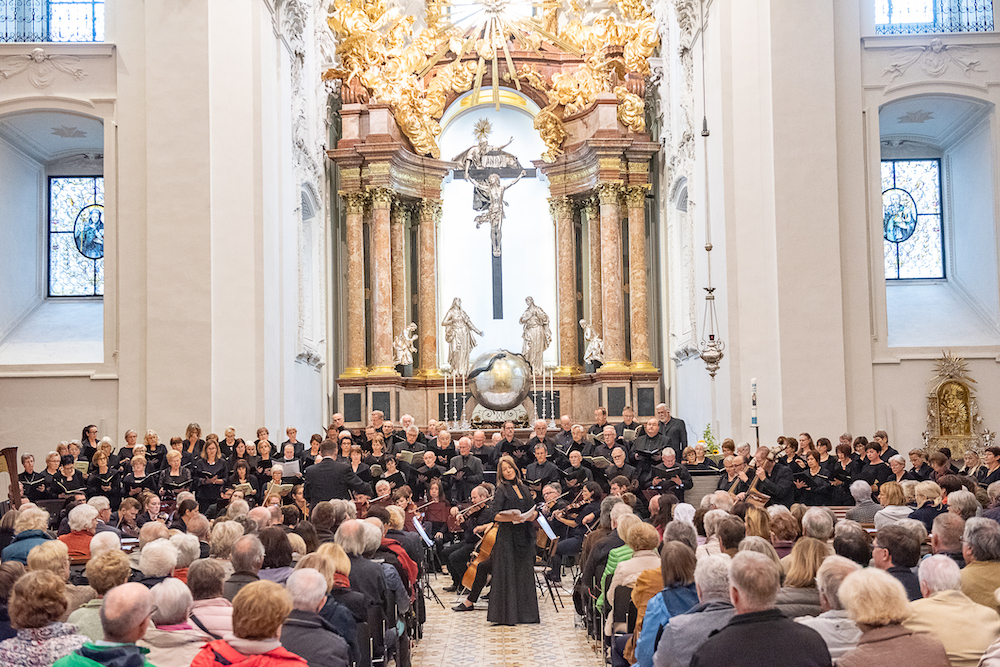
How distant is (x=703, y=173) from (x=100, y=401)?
10202 millimetres

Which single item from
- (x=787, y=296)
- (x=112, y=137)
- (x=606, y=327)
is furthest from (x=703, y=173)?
(x=112, y=137)

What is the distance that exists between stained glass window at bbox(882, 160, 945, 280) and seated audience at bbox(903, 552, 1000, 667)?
14.9 meters

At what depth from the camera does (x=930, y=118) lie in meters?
18.1

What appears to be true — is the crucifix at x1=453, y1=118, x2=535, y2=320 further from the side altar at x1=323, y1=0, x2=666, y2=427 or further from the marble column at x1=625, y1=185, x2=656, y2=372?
the marble column at x1=625, y1=185, x2=656, y2=372

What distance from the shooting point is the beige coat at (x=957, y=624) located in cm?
475

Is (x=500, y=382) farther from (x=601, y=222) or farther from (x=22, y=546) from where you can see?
(x=22, y=546)

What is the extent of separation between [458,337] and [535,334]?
1.66 metres

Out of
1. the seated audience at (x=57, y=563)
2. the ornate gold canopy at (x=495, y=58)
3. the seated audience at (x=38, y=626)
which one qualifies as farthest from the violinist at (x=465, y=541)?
the ornate gold canopy at (x=495, y=58)

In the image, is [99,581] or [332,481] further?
[332,481]

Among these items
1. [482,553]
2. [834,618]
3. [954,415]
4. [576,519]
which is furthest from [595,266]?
[834,618]

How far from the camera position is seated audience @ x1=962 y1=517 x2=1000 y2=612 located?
5840 millimetres

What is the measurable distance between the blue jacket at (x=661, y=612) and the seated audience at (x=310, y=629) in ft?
5.32

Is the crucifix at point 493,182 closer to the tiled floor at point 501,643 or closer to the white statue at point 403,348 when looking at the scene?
the white statue at point 403,348

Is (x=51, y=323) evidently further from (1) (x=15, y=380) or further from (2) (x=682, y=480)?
(2) (x=682, y=480)
